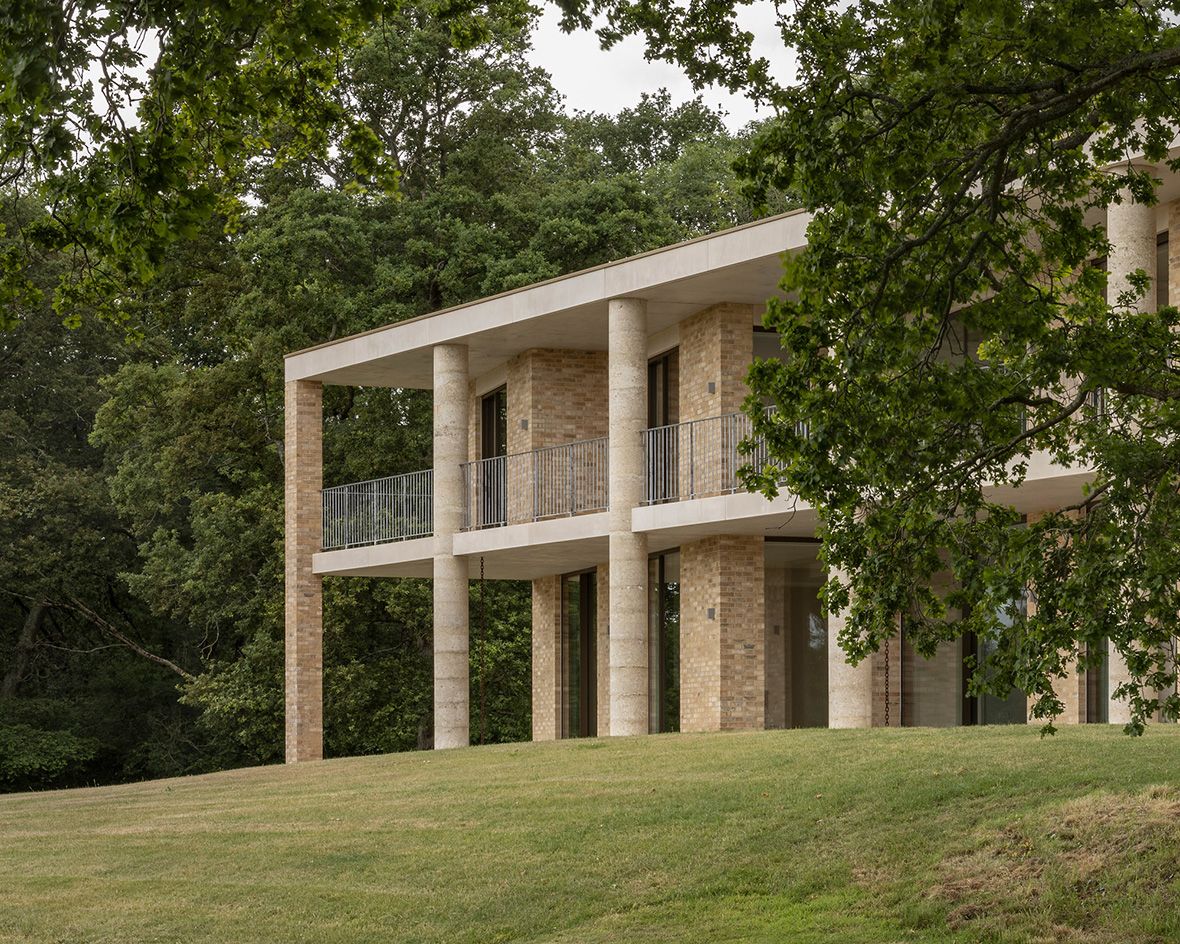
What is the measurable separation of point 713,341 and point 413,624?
45.9ft

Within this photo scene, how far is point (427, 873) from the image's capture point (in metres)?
15.1

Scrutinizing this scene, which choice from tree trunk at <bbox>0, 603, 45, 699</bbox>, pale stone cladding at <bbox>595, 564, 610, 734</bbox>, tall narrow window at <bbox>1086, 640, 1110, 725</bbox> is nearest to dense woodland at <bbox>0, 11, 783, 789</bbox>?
tree trunk at <bbox>0, 603, 45, 699</bbox>

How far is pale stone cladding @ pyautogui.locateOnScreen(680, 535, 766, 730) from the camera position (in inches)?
1005

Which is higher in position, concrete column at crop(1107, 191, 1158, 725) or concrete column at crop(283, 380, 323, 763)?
concrete column at crop(1107, 191, 1158, 725)

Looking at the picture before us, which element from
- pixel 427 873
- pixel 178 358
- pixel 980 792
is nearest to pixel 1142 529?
pixel 980 792

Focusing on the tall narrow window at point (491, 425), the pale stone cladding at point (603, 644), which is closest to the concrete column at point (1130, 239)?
the pale stone cladding at point (603, 644)

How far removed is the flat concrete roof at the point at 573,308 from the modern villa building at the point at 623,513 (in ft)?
0.13

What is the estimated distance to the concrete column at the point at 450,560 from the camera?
95.0 feet

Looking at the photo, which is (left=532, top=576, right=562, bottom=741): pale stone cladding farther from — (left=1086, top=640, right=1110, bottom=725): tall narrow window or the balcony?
(left=1086, top=640, right=1110, bottom=725): tall narrow window

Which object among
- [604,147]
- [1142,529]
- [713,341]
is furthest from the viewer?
[604,147]

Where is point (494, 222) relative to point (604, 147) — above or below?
below

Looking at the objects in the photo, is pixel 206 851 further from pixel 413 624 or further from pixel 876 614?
pixel 413 624

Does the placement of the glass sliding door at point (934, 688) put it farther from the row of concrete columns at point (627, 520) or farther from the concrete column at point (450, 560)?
the concrete column at point (450, 560)

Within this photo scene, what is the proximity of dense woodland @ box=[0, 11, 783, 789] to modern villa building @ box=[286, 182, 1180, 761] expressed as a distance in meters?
5.19
